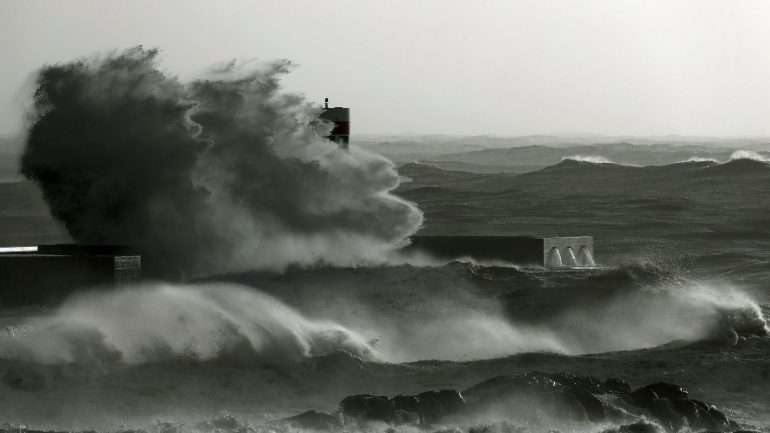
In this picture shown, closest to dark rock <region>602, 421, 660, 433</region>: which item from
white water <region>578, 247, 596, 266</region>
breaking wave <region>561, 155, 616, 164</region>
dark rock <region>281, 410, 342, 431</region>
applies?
dark rock <region>281, 410, 342, 431</region>

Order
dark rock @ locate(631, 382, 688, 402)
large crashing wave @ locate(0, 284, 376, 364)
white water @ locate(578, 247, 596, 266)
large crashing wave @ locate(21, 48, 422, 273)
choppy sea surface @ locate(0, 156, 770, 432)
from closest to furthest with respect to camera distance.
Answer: dark rock @ locate(631, 382, 688, 402)
choppy sea surface @ locate(0, 156, 770, 432)
large crashing wave @ locate(0, 284, 376, 364)
large crashing wave @ locate(21, 48, 422, 273)
white water @ locate(578, 247, 596, 266)

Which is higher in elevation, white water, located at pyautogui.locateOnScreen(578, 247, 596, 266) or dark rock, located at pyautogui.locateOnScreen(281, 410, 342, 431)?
white water, located at pyautogui.locateOnScreen(578, 247, 596, 266)

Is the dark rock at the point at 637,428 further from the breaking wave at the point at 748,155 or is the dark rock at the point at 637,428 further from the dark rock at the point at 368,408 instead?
the breaking wave at the point at 748,155

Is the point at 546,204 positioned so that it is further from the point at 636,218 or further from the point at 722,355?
the point at 722,355

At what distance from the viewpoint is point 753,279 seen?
4188cm

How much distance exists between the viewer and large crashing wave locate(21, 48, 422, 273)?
105 ft

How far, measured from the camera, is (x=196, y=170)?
108 ft

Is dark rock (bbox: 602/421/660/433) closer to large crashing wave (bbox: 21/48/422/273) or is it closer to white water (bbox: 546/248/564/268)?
white water (bbox: 546/248/564/268)

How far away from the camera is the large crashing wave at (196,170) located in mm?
32156

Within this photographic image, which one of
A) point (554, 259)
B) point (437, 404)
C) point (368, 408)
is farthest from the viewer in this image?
point (554, 259)

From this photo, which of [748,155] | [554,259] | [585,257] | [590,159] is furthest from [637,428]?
[748,155]

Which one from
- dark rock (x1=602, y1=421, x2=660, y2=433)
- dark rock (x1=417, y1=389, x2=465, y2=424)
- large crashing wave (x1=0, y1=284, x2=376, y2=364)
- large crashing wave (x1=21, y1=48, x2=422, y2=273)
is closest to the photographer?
dark rock (x1=602, y1=421, x2=660, y2=433)

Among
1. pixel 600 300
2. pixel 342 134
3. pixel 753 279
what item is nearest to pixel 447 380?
pixel 600 300

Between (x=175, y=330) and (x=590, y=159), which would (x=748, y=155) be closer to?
(x=590, y=159)
